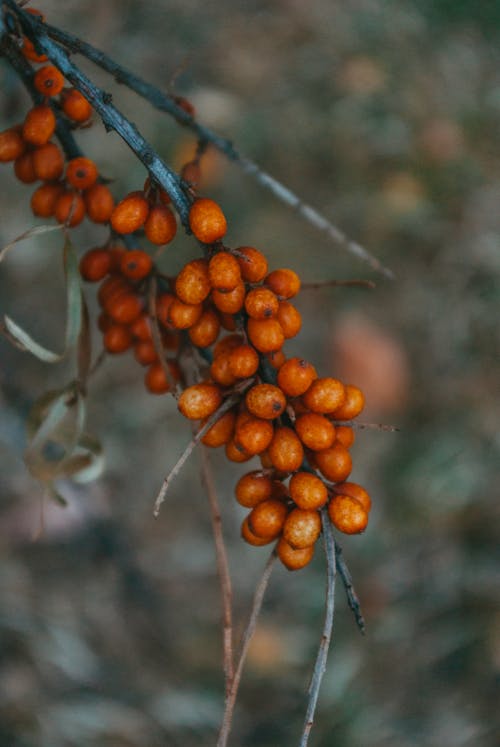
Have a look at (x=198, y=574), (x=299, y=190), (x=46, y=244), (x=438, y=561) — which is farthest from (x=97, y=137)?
(x=438, y=561)

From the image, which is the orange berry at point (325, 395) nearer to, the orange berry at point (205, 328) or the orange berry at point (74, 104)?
the orange berry at point (205, 328)

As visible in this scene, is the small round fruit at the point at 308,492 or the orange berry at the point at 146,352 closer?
the small round fruit at the point at 308,492

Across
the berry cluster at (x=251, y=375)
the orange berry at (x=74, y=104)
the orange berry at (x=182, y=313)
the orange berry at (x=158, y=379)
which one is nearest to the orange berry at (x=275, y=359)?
the berry cluster at (x=251, y=375)

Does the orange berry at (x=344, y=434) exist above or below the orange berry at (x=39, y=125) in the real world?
below

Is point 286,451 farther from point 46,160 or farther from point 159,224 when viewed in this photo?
point 46,160

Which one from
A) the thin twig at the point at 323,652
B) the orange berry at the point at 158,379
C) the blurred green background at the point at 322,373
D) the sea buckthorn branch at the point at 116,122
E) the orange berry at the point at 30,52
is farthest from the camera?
the blurred green background at the point at 322,373

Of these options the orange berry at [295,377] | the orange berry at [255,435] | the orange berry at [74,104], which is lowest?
the orange berry at [255,435]
